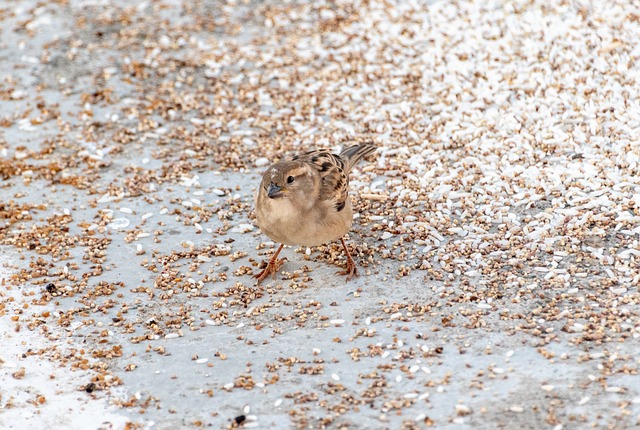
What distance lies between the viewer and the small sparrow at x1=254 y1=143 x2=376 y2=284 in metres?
5.54

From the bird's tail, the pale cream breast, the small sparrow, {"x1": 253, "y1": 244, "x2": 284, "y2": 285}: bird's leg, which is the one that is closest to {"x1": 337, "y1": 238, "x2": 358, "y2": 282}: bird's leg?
the small sparrow

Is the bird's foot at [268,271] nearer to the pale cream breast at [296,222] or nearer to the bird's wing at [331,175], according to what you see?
the pale cream breast at [296,222]

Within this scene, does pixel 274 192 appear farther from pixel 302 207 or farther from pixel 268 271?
pixel 268 271

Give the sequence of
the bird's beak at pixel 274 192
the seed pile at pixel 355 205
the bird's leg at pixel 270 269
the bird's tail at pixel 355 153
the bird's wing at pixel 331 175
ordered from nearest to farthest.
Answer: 1. the seed pile at pixel 355 205
2. the bird's beak at pixel 274 192
3. the bird's wing at pixel 331 175
4. the bird's leg at pixel 270 269
5. the bird's tail at pixel 355 153

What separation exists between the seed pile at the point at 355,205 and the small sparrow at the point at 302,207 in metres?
0.33

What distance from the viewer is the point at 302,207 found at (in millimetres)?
5594

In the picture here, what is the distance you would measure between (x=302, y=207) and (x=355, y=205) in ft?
3.61

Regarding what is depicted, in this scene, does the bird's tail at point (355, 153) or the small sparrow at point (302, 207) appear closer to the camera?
the small sparrow at point (302, 207)

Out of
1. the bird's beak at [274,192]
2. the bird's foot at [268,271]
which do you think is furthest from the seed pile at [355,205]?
the bird's beak at [274,192]

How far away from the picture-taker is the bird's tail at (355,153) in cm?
645

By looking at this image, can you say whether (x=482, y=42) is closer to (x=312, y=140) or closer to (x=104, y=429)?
(x=312, y=140)

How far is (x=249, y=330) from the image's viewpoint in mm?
5285

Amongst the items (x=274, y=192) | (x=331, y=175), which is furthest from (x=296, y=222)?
(x=331, y=175)

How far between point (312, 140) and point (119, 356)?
3.05m
